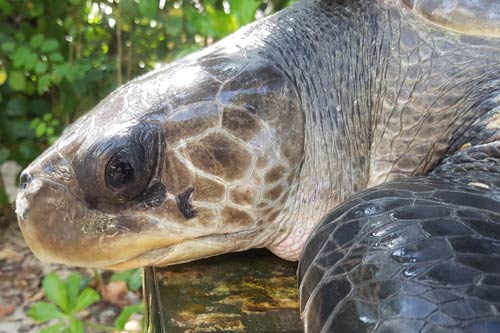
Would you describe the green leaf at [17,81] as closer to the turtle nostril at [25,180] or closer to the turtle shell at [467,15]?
the turtle nostril at [25,180]

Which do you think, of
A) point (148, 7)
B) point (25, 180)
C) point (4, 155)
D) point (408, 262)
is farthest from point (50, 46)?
point (408, 262)

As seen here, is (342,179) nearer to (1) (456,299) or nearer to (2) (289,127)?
(2) (289,127)

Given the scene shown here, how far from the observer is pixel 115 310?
9.07 feet

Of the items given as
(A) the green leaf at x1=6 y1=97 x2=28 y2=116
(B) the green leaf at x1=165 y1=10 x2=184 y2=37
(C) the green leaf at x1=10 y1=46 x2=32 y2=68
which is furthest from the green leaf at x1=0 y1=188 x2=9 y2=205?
(B) the green leaf at x1=165 y1=10 x2=184 y2=37

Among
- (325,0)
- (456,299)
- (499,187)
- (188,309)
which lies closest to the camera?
(456,299)

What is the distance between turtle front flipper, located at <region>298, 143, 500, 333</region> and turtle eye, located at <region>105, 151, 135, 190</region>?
383mm

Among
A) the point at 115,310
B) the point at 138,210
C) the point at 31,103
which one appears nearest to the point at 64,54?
the point at 31,103

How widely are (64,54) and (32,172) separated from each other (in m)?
2.09

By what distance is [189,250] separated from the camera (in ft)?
3.93

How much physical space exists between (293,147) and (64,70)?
172 centimetres

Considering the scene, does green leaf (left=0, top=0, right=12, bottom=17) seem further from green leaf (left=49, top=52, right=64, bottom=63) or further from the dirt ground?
the dirt ground

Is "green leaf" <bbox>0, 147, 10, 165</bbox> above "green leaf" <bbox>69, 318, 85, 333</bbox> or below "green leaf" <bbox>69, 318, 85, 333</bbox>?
above

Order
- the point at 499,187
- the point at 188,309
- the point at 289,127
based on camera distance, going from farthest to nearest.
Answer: the point at 289,127 → the point at 188,309 → the point at 499,187

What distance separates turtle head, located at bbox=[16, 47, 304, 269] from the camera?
1141 mm
